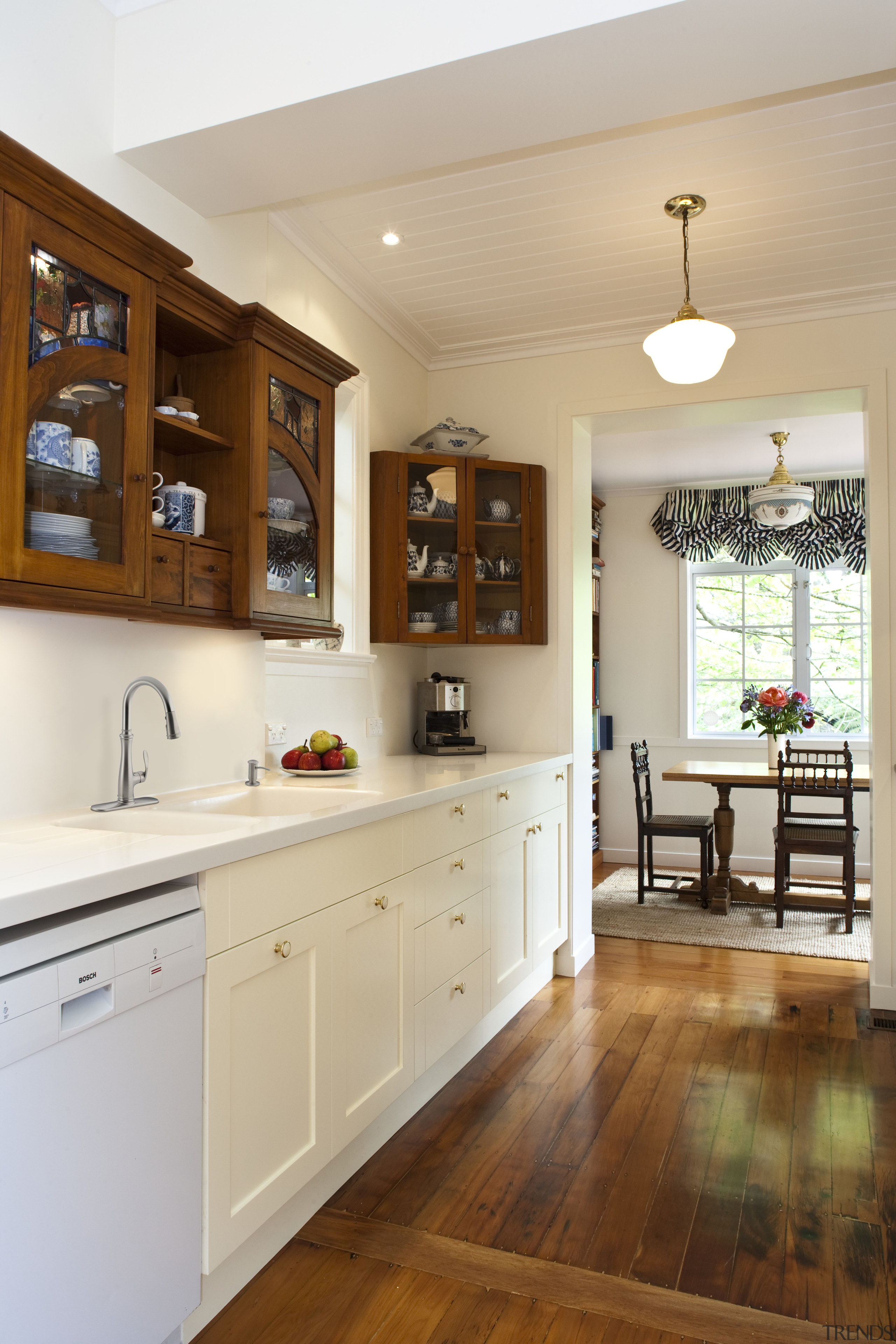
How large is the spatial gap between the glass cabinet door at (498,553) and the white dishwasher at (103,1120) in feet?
7.85

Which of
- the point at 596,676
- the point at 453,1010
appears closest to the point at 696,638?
the point at 596,676

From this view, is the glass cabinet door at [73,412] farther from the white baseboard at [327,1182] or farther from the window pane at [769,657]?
the window pane at [769,657]

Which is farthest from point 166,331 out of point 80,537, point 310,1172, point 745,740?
point 745,740

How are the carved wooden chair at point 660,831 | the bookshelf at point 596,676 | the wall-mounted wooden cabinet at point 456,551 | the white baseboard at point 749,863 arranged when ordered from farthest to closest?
the bookshelf at point 596,676, the white baseboard at point 749,863, the carved wooden chair at point 660,831, the wall-mounted wooden cabinet at point 456,551

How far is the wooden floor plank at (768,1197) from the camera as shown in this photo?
1854 mm

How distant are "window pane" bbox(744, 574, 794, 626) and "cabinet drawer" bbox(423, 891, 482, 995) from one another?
4325 mm

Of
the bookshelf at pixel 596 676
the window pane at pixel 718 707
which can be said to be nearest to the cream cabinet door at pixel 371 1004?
the bookshelf at pixel 596 676

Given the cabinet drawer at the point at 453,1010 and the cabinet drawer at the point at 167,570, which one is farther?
the cabinet drawer at the point at 453,1010

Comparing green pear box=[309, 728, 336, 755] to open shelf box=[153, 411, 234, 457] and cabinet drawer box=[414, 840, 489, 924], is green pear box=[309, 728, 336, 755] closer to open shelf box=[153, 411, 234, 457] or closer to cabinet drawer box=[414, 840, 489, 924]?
cabinet drawer box=[414, 840, 489, 924]

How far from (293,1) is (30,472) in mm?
1236

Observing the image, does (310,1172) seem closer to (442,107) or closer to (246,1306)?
(246,1306)

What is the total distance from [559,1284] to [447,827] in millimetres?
1129

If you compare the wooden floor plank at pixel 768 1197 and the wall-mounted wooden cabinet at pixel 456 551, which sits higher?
Result: the wall-mounted wooden cabinet at pixel 456 551

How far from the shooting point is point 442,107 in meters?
2.04
